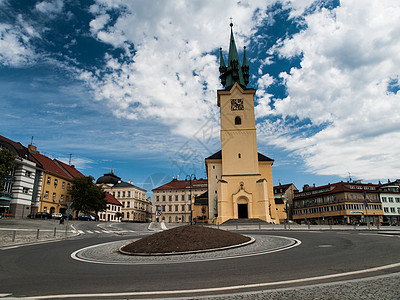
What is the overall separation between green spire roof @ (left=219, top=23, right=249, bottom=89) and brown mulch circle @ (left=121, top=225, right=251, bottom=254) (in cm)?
4485

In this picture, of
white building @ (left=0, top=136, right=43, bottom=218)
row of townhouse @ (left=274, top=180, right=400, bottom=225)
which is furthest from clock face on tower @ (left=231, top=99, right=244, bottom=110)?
white building @ (left=0, top=136, right=43, bottom=218)

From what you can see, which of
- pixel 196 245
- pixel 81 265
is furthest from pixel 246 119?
pixel 81 265

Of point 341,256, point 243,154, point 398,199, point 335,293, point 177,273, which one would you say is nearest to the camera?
point 335,293

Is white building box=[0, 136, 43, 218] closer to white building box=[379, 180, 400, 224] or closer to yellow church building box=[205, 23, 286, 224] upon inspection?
yellow church building box=[205, 23, 286, 224]

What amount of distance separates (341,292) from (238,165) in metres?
44.7

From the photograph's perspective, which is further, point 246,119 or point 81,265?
point 246,119

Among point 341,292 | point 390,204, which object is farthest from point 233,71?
point 341,292

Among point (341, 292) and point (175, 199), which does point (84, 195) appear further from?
point (341, 292)

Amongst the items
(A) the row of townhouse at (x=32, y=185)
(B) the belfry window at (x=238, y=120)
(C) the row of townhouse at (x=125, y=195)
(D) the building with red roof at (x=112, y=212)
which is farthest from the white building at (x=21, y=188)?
(C) the row of townhouse at (x=125, y=195)

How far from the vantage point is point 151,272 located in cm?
873

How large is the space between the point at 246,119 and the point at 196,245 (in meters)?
41.8

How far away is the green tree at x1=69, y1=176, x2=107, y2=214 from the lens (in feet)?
179

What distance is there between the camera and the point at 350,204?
6000 cm

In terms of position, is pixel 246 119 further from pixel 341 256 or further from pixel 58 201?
pixel 341 256
